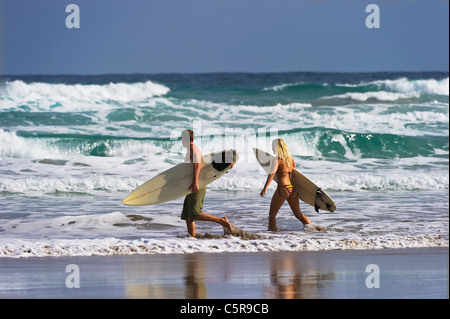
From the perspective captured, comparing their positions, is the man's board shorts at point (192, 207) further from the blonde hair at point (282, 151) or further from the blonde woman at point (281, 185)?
the blonde hair at point (282, 151)

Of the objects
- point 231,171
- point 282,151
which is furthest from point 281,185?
point 231,171

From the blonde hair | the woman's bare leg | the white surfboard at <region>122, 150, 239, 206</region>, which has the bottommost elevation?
the woman's bare leg

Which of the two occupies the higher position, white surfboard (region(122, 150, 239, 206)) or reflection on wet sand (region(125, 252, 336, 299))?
white surfboard (region(122, 150, 239, 206))

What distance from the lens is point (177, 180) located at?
10031 mm

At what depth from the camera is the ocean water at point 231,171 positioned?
9680 mm

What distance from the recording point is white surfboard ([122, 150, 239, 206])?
9.95 m

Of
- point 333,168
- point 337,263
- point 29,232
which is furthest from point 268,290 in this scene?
point 333,168

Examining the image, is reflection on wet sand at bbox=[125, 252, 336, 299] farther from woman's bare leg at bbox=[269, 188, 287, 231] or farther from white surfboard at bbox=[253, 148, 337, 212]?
white surfboard at bbox=[253, 148, 337, 212]

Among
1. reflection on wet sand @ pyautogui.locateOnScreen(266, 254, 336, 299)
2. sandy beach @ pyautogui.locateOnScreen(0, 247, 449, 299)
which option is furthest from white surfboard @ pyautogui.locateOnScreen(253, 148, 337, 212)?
reflection on wet sand @ pyautogui.locateOnScreen(266, 254, 336, 299)

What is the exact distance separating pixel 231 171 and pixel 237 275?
29.9 ft

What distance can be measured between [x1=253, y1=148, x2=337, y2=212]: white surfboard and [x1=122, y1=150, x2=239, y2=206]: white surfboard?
407 mm

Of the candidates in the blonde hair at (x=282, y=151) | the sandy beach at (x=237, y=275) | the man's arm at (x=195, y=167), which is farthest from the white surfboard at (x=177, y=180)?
the sandy beach at (x=237, y=275)
